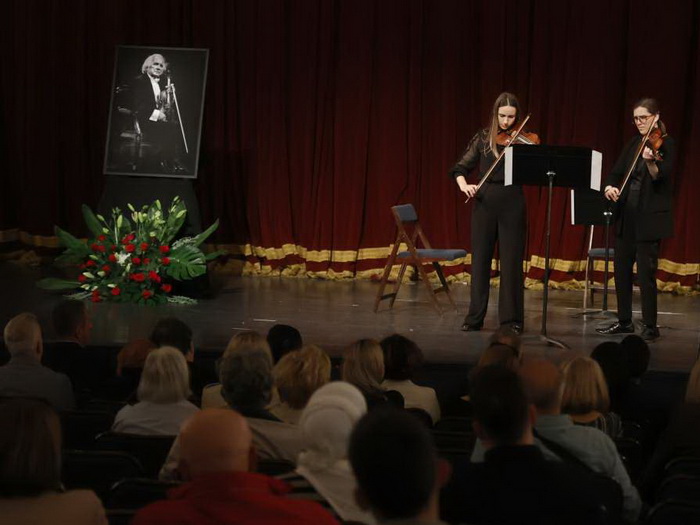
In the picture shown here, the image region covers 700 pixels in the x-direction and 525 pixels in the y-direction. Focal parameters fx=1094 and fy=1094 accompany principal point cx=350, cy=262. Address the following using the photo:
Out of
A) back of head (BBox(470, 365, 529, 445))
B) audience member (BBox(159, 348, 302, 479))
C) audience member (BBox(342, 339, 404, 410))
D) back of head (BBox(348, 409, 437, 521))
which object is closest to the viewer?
back of head (BBox(348, 409, 437, 521))

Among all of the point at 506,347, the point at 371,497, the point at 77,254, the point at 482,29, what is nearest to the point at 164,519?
the point at 371,497

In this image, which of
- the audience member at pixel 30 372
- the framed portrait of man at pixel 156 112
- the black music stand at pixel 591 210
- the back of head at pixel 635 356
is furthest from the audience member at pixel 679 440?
the framed portrait of man at pixel 156 112

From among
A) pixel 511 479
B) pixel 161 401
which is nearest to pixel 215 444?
pixel 511 479

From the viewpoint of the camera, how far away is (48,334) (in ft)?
23.3

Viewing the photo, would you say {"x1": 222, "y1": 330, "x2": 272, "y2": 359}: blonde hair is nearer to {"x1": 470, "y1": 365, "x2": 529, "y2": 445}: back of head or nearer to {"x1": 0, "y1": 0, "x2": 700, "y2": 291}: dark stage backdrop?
{"x1": 470, "y1": 365, "x2": 529, "y2": 445}: back of head

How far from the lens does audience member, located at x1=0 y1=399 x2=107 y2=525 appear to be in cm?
244

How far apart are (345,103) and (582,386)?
23.4 feet

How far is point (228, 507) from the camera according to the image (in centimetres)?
234

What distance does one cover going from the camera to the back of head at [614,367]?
450 centimetres

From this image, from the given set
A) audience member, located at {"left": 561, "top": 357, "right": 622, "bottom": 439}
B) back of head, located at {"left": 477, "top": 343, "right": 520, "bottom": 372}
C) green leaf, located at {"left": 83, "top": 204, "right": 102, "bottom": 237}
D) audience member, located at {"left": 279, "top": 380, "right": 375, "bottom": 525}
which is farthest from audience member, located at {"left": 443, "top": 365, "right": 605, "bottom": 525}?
green leaf, located at {"left": 83, "top": 204, "right": 102, "bottom": 237}

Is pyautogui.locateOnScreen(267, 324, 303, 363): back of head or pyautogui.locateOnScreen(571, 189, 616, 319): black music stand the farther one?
pyautogui.locateOnScreen(571, 189, 616, 319): black music stand

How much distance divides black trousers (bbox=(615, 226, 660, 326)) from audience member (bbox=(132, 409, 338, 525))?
17.6 feet

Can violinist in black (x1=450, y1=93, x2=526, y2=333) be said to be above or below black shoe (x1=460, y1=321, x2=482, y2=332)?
above

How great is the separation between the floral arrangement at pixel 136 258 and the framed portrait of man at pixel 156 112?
0.43 metres
